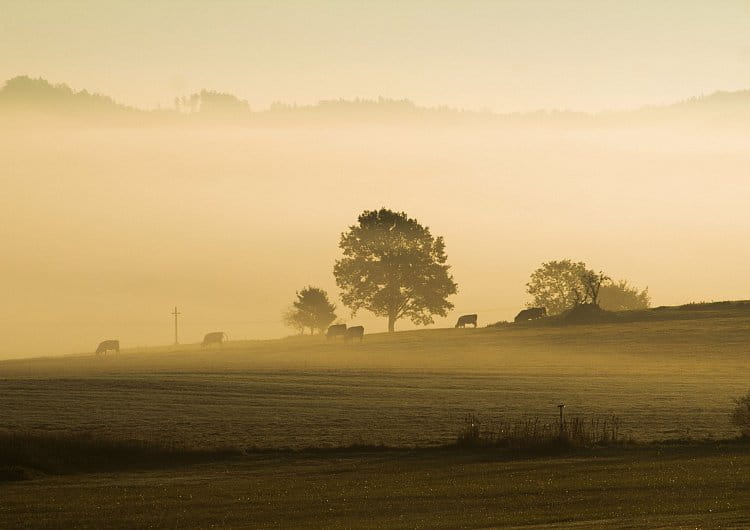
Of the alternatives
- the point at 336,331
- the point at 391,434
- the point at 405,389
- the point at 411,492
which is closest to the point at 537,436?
the point at 391,434

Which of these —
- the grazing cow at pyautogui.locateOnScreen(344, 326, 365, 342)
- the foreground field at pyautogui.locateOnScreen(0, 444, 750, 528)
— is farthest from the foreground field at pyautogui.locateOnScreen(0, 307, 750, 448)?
the grazing cow at pyautogui.locateOnScreen(344, 326, 365, 342)

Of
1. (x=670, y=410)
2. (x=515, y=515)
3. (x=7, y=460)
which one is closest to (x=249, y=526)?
(x=515, y=515)

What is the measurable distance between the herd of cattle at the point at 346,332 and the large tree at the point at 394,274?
346 cm

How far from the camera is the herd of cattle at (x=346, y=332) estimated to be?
13275cm

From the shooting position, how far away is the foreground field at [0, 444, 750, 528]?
27.6 metres

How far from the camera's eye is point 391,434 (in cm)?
4441

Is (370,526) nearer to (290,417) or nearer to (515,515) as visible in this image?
(515,515)

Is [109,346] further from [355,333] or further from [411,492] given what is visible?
[411,492]

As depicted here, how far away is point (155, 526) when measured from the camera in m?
27.4

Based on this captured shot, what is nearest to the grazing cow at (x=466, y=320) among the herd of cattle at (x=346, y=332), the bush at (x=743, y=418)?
the herd of cattle at (x=346, y=332)

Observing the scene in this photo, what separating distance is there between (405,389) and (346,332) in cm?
7031

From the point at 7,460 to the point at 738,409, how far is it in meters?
27.4

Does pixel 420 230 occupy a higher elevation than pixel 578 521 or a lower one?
higher

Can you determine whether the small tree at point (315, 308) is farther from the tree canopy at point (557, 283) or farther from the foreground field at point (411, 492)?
the foreground field at point (411, 492)
